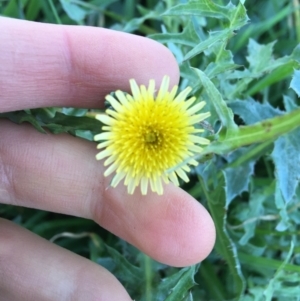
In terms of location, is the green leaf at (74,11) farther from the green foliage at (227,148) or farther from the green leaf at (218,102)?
the green leaf at (218,102)

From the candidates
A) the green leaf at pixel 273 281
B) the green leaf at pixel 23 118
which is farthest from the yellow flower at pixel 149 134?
the green leaf at pixel 273 281

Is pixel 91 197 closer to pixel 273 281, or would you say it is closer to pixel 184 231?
pixel 184 231

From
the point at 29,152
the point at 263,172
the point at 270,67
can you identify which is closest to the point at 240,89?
the point at 270,67

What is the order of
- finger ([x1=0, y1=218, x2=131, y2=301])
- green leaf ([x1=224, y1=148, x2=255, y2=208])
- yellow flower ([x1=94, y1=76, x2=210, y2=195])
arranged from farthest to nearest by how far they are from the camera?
green leaf ([x1=224, y1=148, x2=255, y2=208]) < finger ([x1=0, y1=218, x2=131, y2=301]) < yellow flower ([x1=94, y1=76, x2=210, y2=195])

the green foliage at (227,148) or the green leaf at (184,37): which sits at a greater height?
the green leaf at (184,37)

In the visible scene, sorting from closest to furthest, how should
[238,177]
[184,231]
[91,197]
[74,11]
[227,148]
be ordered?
1. [227,148]
2. [184,231]
3. [91,197]
4. [238,177]
5. [74,11]

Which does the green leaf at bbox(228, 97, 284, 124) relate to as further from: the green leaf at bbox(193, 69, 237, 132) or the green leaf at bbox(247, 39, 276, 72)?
the green leaf at bbox(193, 69, 237, 132)

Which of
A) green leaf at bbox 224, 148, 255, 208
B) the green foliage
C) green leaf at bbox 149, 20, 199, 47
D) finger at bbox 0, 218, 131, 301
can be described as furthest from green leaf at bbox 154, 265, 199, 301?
green leaf at bbox 149, 20, 199, 47

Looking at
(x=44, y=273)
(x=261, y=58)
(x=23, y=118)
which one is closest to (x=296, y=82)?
(x=261, y=58)
